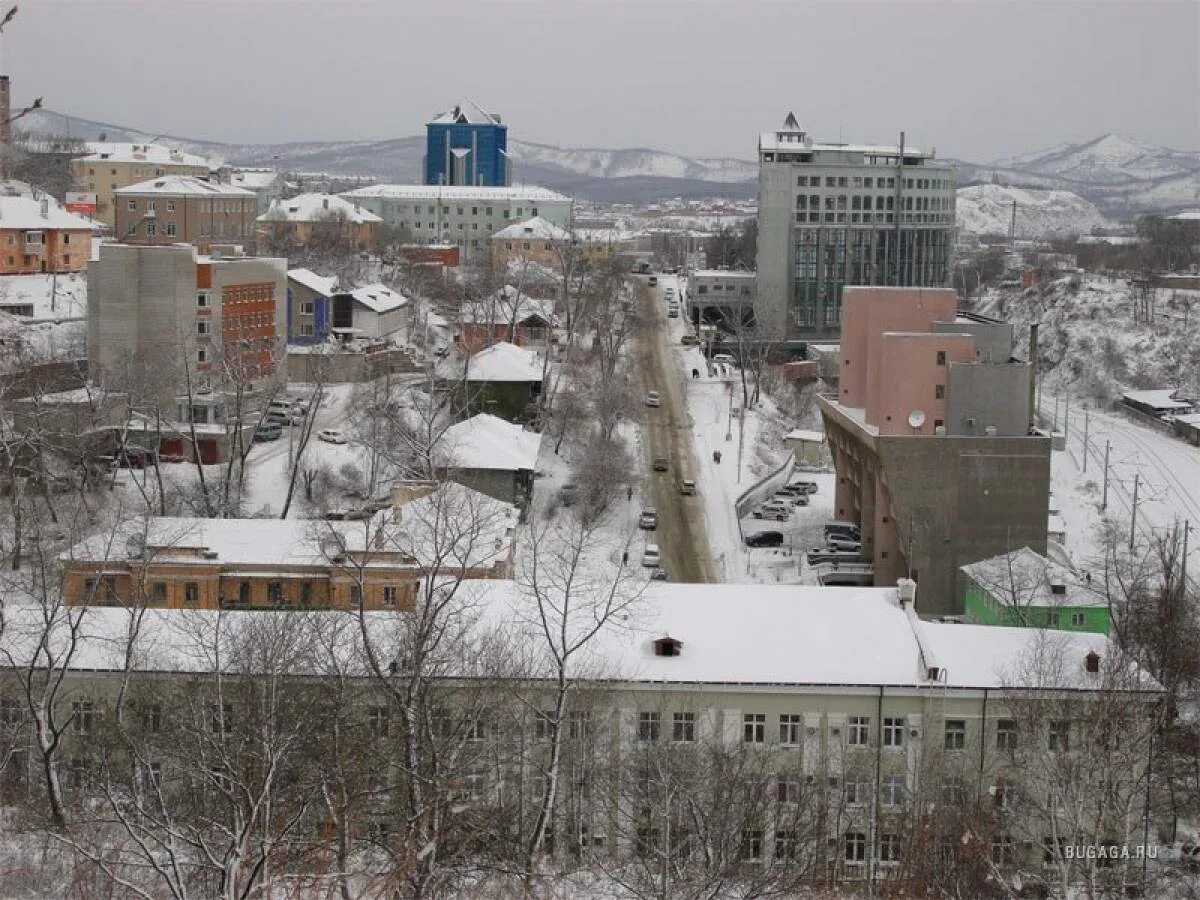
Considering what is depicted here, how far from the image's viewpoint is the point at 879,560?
80.8 feet

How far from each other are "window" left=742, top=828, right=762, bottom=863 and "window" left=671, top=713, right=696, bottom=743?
1.34 meters

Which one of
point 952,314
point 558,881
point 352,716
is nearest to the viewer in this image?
point 558,881

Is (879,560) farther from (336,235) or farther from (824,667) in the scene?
(336,235)

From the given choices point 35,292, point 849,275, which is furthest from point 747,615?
point 849,275

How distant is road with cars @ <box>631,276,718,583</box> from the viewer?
25.0m

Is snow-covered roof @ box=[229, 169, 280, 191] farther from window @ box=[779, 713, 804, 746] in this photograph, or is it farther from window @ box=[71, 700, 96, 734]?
window @ box=[779, 713, 804, 746]

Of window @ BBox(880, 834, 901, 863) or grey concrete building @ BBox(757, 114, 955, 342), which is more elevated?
grey concrete building @ BBox(757, 114, 955, 342)

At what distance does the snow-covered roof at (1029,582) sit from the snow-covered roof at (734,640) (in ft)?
9.86

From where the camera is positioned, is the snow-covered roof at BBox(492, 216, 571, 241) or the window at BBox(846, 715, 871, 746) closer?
the window at BBox(846, 715, 871, 746)

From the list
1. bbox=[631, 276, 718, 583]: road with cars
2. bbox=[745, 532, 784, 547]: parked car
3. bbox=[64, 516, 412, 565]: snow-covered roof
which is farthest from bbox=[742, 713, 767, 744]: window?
bbox=[745, 532, 784, 547]: parked car

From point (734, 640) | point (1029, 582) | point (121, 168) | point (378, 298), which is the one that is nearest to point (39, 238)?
point (378, 298)

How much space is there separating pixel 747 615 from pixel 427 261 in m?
34.6

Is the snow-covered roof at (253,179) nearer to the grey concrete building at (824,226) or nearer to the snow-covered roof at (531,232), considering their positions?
the snow-covered roof at (531,232)

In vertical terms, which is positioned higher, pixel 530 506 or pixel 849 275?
pixel 849 275
